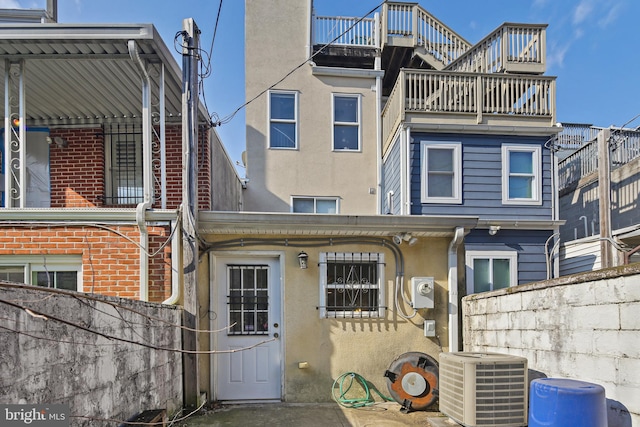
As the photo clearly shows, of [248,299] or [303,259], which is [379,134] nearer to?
[303,259]

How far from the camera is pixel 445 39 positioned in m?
10.7

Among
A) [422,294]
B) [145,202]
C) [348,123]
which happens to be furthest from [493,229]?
[145,202]

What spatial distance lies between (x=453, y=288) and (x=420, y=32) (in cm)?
749

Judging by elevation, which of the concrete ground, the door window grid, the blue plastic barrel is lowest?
the concrete ground

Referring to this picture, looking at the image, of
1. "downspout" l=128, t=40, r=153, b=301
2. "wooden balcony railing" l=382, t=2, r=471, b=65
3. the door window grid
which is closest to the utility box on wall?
the door window grid

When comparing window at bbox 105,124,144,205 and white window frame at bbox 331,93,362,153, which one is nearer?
window at bbox 105,124,144,205

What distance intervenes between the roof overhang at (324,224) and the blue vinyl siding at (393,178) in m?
2.91

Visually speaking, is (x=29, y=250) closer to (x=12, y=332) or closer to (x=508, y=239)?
(x=12, y=332)

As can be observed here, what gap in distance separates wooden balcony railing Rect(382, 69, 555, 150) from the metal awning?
4.73 metres

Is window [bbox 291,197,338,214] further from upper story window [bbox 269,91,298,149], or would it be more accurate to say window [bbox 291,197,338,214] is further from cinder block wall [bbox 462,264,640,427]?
cinder block wall [bbox 462,264,640,427]

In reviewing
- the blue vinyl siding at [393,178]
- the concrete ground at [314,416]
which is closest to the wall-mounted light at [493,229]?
the blue vinyl siding at [393,178]

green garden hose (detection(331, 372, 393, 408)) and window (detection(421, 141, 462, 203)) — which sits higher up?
window (detection(421, 141, 462, 203))

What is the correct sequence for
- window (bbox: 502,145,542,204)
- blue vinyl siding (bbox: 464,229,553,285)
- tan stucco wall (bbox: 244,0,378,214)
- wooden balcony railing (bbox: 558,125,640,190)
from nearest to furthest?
blue vinyl siding (bbox: 464,229,553,285) → window (bbox: 502,145,542,204) → tan stucco wall (bbox: 244,0,378,214) → wooden balcony railing (bbox: 558,125,640,190)

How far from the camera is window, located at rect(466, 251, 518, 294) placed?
8.09m
